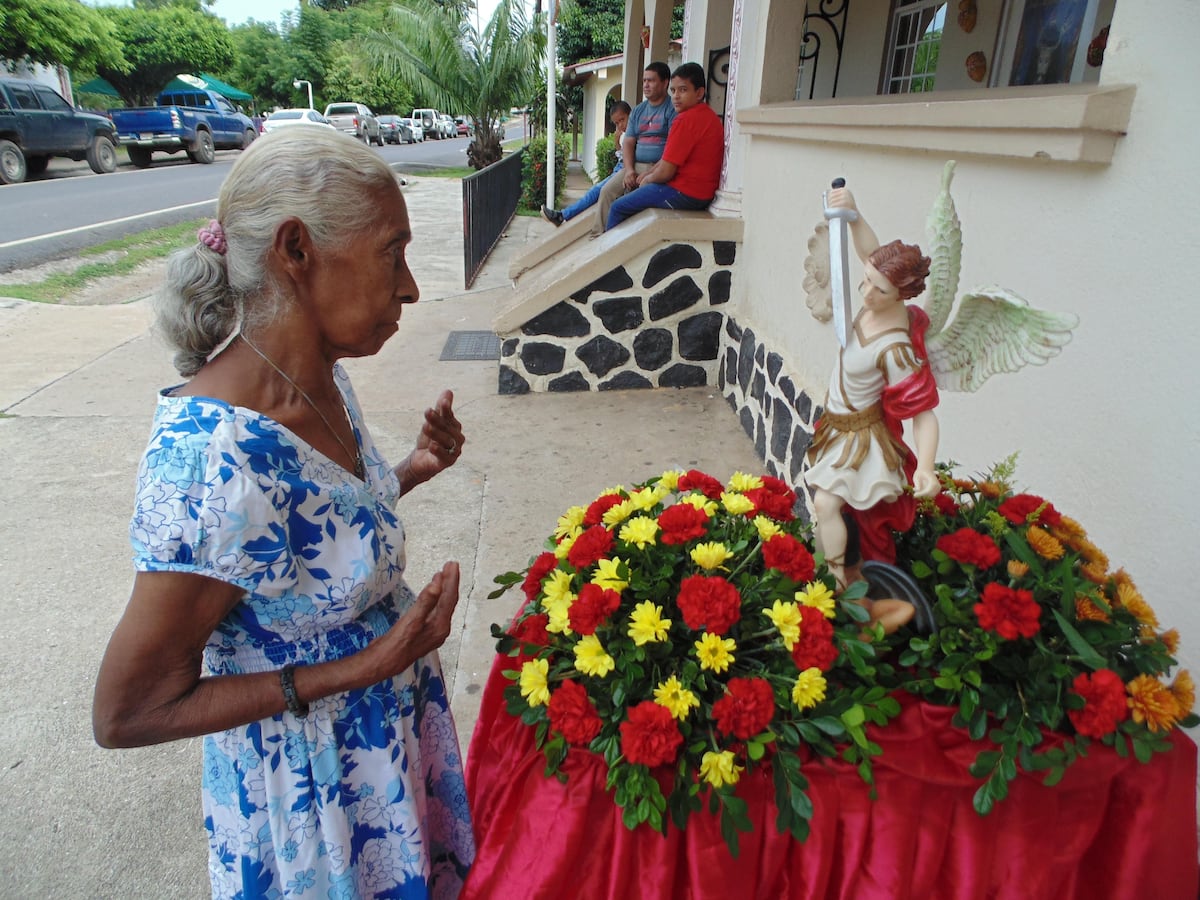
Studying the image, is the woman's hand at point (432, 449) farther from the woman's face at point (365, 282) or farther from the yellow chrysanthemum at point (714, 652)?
the yellow chrysanthemum at point (714, 652)

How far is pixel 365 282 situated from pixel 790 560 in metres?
0.84

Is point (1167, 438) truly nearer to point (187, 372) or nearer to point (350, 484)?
point (350, 484)

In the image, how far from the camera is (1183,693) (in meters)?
1.20

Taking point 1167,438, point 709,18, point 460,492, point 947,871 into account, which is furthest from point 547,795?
point 709,18

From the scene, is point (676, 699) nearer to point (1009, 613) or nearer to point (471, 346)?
point (1009, 613)

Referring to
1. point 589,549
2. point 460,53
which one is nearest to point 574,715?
point 589,549

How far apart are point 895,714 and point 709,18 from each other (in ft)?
19.5

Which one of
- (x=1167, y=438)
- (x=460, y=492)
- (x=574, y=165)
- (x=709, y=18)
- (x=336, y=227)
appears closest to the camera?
(x=336, y=227)

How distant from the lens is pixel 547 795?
1.30 metres

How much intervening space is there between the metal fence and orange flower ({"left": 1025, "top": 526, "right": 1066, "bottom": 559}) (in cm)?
744

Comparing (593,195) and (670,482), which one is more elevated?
(593,195)

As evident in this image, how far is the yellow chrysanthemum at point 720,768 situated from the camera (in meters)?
1.15

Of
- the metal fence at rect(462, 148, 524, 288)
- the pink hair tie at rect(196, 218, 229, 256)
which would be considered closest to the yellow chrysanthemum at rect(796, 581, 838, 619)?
the pink hair tie at rect(196, 218, 229, 256)

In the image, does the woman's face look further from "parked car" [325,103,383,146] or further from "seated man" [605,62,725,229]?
"parked car" [325,103,383,146]
